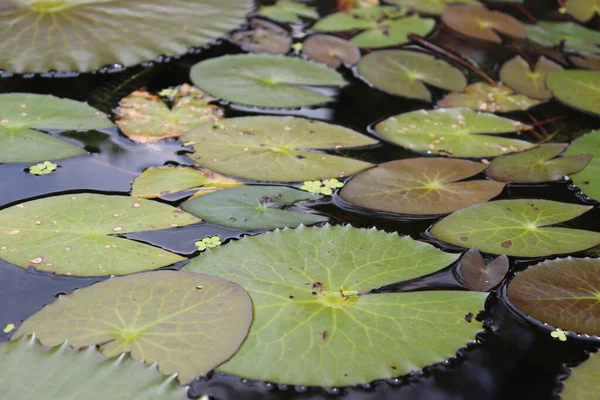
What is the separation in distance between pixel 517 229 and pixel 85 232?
1056 millimetres

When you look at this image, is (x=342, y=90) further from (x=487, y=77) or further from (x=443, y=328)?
(x=443, y=328)

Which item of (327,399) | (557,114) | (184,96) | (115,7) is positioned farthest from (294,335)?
(115,7)

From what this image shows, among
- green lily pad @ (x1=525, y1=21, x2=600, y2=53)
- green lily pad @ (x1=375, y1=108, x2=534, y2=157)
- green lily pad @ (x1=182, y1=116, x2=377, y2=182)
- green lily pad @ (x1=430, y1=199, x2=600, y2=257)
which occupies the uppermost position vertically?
green lily pad @ (x1=525, y1=21, x2=600, y2=53)

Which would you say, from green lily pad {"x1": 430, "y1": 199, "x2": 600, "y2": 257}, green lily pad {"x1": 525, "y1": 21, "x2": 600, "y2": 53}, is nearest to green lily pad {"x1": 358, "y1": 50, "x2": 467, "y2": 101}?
green lily pad {"x1": 525, "y1": 21, "x2": 600, "y2": 53}

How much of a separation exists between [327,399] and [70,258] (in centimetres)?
65

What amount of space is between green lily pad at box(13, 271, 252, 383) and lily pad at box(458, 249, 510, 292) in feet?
1.69

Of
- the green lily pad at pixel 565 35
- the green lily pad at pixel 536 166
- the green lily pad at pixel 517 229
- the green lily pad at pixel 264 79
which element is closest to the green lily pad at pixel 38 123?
the green lily pad at pixel 264 79

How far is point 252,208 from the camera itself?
1.62 meters

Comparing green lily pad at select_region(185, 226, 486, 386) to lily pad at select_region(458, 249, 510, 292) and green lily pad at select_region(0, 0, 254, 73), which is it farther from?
green lily pad at select_region(0, 0, 254, 73)

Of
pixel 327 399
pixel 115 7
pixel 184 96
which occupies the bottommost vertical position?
pixel 327 399

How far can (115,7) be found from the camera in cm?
245

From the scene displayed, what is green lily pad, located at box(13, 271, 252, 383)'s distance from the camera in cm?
116

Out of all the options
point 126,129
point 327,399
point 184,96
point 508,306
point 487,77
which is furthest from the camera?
point 487,77

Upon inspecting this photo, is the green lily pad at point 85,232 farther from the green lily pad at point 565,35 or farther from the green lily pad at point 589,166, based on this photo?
the green lily pad at point 565,35
